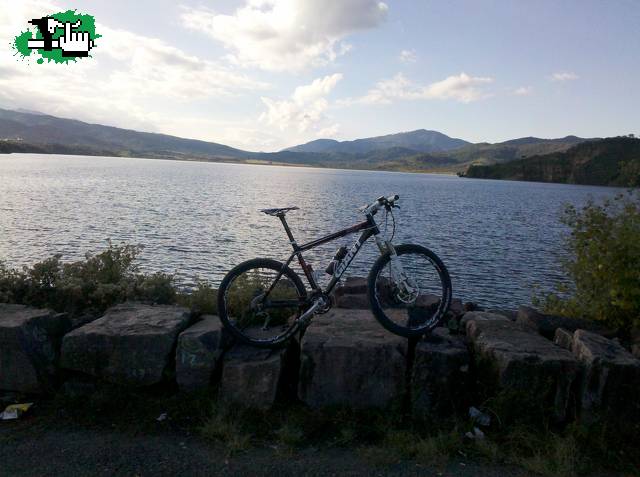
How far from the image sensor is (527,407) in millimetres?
6379

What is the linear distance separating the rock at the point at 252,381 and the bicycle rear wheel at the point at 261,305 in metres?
0.45

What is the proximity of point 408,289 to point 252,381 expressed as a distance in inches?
103

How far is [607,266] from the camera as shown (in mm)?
10164

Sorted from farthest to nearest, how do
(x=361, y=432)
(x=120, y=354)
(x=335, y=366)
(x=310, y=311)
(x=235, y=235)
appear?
(x=235, y=235) → (x=310, y=311) → (x=120, y=354) → (x=335, y=366) → (x=361, y=432)

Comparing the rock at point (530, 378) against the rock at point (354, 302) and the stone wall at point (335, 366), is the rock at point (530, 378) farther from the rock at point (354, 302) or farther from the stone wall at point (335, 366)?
the rock at point (354, 302)

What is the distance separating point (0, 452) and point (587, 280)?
11.4 metres

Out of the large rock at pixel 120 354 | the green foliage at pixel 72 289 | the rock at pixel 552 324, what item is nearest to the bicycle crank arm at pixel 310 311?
the large rock at pixel 120 354

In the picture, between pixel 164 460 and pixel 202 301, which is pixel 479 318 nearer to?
pixel 202 301

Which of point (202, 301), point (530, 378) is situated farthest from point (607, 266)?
point (202, 301)

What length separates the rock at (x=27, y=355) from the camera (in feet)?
22.4

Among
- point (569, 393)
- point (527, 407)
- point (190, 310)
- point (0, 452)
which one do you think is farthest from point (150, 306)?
point (569, 393)

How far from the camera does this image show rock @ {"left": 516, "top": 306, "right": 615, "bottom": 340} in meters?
9.32

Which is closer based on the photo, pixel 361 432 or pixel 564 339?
pixel 361 432

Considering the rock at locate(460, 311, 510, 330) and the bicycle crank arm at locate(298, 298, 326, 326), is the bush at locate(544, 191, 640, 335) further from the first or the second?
the bicycle crank arm at locate(298, 298, 326, 326)
